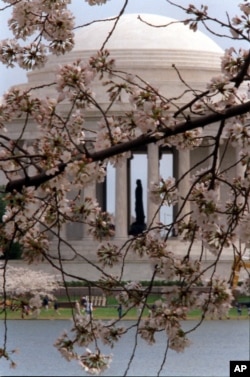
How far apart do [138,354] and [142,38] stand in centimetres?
6456

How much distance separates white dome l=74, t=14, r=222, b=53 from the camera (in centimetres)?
13091

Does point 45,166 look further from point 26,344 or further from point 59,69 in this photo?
point 26,344

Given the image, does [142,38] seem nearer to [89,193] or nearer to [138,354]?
[89,193]

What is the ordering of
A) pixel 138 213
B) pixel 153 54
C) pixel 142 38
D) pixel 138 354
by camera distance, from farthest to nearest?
pixel 142 38 < pixel 153 54 < pixel 138 213 < pixel 138 354

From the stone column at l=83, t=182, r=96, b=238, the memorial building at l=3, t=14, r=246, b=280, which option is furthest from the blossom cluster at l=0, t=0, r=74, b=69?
the memorial building at l=3, t=14, r=246, b=280

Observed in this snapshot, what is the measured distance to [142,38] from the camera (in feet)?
439

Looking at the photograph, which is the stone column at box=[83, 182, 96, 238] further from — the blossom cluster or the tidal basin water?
the tidal basin water

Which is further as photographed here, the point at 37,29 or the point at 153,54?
the point at 153,54

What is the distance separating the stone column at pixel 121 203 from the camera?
398 ft

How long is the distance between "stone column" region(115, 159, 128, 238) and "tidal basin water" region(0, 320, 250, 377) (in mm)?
26760

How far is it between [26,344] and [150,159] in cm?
5034

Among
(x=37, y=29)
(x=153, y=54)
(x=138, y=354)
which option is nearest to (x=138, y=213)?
(x=153, y=54)

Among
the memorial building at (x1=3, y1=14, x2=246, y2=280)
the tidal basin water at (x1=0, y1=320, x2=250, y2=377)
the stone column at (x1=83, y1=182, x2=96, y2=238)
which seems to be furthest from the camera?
the memorial building at (x1=3, y1=14, x2=246, y2=280)

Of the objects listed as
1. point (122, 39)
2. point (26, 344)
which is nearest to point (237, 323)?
point (26, 344)
